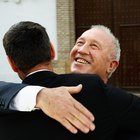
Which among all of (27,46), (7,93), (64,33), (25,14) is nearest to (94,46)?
(27,46)

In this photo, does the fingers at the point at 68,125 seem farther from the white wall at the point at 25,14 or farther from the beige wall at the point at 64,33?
the white wall at the point at 25,14

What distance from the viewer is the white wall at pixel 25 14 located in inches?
521

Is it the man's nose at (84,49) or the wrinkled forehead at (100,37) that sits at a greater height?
the wrinkled forehead at (100,37)

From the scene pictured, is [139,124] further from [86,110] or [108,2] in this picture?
[108,2]

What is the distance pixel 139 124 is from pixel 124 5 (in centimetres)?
1178

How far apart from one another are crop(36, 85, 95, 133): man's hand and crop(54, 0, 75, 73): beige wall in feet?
36.9

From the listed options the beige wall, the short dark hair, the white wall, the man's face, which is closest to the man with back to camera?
the short dark hair

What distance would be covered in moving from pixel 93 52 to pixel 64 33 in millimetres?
10913

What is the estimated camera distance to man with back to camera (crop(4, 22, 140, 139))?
164cm

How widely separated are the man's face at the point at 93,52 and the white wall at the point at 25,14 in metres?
10.9

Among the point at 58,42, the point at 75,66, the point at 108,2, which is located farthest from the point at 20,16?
the point at 75,66

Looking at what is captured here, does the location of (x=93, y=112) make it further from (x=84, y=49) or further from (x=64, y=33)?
(x=64, y=33)

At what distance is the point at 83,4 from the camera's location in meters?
13.6

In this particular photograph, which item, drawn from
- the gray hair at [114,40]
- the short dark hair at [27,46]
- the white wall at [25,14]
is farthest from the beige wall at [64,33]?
the short dark hair at [27,46]
